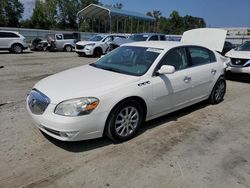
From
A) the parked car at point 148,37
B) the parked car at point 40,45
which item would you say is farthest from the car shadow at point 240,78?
the parked car at point 40,45

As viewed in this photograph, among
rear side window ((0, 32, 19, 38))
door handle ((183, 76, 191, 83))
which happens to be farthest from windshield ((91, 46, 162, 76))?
rear side window ((0, 32, 19, 38))

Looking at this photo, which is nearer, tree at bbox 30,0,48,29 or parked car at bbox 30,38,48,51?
parked car at bbox 30,38,48,51

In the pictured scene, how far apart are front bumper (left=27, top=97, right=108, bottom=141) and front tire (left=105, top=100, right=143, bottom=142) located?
16 centimetres

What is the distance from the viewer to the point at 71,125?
10.5ft

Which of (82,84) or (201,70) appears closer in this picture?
(82,84)

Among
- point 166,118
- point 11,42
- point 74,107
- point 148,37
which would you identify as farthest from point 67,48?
point 74,107

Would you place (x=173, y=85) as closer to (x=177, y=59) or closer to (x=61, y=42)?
(x=177, y=59)

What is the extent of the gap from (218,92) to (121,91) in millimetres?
3166

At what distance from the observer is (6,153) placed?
340cm

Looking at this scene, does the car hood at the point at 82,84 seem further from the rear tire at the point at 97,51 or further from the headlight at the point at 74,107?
the rear tire at the point at 97,51

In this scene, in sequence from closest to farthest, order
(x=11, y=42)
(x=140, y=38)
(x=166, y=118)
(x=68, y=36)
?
(x=166, y=118), (x=140, y=38), (x=11, y=42), (x=68, y=36)

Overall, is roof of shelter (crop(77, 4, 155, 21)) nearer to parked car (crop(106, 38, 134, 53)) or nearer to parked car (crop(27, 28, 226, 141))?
parked car (crop(106, 38, 134, 53))

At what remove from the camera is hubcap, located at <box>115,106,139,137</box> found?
3650mm

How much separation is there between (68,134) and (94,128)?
0.37m
